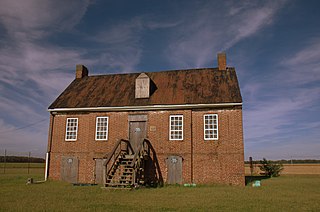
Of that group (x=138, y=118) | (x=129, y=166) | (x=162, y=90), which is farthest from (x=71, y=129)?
(x=162, y=90)

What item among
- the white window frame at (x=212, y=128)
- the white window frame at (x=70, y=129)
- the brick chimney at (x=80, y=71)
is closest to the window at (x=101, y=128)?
the white window frame at (x=70, y=129)

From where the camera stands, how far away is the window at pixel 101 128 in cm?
1923

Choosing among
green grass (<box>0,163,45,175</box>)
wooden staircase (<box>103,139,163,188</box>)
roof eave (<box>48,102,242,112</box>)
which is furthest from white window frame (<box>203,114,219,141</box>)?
green grass (<box>0,163,45,175</box>)

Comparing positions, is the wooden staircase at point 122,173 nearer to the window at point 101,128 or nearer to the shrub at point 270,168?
the window at point 101,128

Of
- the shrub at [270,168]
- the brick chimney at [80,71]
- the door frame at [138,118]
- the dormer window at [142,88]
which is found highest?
the brick chimney at [80,71]

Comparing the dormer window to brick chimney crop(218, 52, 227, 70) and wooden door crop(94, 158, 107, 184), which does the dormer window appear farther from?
brick chimney crop(218, 52, 227, 70)

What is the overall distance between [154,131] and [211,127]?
381 centimetres

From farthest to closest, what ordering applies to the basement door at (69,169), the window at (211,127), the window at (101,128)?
the basement door at (69,169) < the window at (101,128) < the window at (211,127)

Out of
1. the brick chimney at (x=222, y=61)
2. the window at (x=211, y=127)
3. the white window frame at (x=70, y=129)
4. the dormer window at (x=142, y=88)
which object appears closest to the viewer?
the window at (x=211, y=127)

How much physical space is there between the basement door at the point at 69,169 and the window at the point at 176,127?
718 cm

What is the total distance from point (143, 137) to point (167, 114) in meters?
2.27

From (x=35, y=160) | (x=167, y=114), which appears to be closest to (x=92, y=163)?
(x=167, y=114)

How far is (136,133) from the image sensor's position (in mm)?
18750

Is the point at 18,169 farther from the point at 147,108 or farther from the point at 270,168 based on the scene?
the point at 270,168
